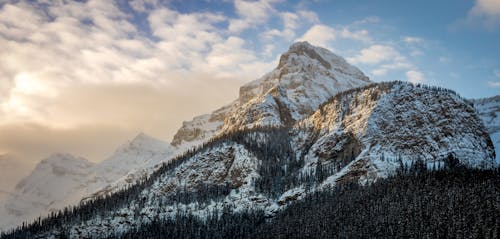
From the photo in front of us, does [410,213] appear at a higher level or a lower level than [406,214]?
higher

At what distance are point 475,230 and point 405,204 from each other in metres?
31.7

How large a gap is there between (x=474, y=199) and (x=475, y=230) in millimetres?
23300

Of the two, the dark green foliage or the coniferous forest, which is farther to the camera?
the coniferous forest

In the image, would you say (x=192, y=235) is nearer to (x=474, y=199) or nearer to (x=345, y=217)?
(x=345, y=217)

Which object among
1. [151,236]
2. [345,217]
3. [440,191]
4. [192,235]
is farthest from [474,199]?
[151,236]

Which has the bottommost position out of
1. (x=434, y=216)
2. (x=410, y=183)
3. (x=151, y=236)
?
(x=151, y=236)

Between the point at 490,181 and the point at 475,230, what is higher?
the point at 490,181

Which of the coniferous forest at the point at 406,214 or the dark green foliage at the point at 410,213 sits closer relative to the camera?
the dark green foliage at the point at 410,213

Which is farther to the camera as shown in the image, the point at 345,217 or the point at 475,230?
the point at 345,217

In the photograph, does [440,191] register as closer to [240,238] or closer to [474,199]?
[474,199]

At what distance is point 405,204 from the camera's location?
171875 mm

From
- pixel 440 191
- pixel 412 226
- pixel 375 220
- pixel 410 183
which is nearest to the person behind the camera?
pixel 412 226

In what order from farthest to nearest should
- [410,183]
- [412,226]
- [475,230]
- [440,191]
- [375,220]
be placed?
[410,183]
[440,191]
[375,220]
[412,226]
[475,230]

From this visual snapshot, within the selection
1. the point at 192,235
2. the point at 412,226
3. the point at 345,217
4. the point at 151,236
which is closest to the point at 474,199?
the point at 412,226
